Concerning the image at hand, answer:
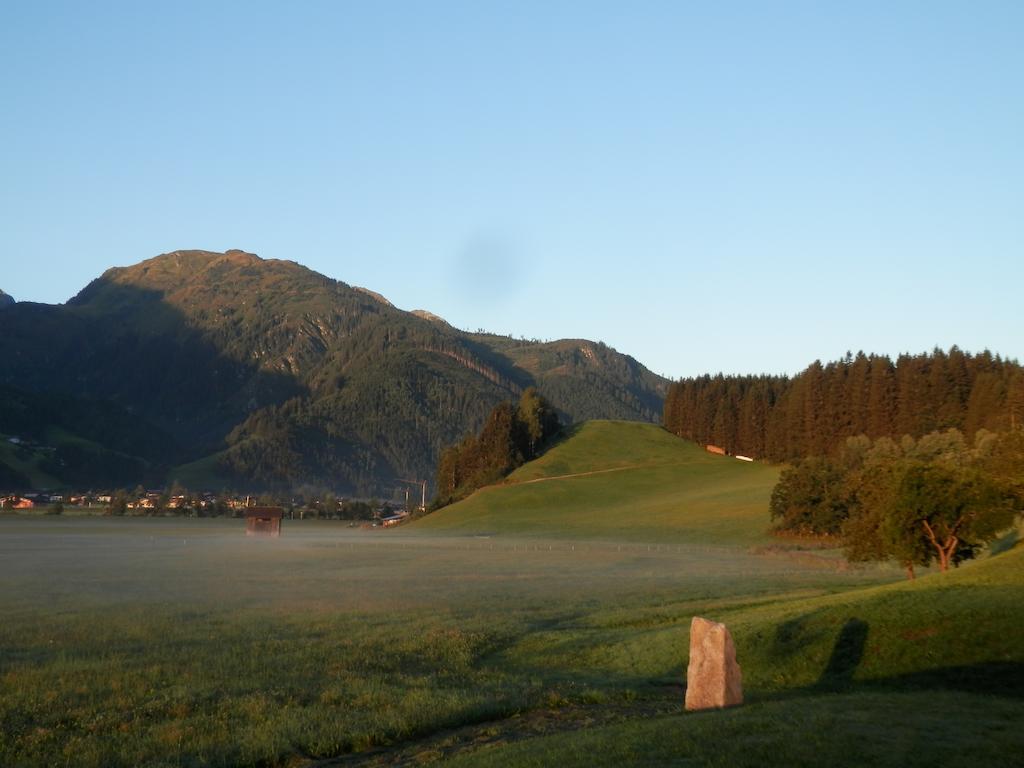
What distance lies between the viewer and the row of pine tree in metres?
125

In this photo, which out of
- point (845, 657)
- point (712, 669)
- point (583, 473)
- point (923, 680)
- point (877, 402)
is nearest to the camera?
point (712, 669)

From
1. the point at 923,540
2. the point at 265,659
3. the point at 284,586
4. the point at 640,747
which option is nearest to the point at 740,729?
the point at 640,747

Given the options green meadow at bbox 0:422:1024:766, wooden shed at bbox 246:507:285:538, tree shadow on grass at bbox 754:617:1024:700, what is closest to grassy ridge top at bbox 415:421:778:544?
wooden shed at bbox 246:507:285:538

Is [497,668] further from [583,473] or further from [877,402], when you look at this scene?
[583,473]

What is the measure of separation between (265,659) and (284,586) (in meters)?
24.4

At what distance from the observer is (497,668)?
26750mm

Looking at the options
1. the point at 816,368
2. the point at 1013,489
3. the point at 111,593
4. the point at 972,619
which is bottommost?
the point at 111,593

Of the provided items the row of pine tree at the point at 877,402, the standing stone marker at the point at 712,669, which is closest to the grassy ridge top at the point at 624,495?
the row of pine tree at the point at 877,402

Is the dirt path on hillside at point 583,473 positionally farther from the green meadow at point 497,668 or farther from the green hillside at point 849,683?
the green hillside at point 849,683

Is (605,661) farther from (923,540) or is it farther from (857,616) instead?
(923,540)

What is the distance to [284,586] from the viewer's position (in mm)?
49906

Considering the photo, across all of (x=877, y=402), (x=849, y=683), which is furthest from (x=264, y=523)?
(x=849, y=683)

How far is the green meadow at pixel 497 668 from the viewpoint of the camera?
51.3 ft

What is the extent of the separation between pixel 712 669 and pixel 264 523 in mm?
121985
